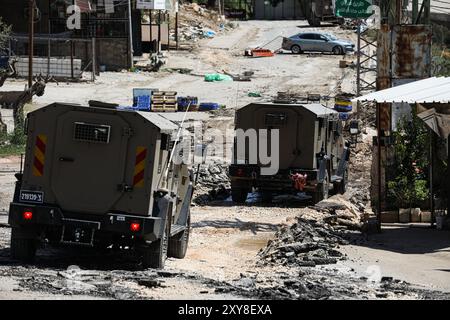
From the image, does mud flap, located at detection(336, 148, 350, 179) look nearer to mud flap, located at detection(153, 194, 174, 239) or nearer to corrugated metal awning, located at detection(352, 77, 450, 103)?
corrugated metal awning, located at detection(352, 77, 450, 103)

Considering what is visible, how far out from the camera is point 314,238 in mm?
17797

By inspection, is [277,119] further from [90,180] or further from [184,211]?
[90,180]

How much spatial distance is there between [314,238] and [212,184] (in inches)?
429

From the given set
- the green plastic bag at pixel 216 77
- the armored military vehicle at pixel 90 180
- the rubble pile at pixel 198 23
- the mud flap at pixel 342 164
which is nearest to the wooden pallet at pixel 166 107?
the green plastic bag at pixel 216 77

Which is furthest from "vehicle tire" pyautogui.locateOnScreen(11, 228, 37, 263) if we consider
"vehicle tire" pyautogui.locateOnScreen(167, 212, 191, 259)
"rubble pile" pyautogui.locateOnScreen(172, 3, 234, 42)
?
"rubble pile" pyautogui.locateOnScreen(172, 3, 234, 42)

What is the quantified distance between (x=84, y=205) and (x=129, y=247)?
1.00m

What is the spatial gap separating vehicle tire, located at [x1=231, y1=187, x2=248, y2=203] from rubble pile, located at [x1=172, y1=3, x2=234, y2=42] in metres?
42.1

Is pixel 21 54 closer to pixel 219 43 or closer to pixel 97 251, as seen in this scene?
pixel 219 43

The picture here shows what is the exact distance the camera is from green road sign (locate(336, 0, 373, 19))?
1467 inches

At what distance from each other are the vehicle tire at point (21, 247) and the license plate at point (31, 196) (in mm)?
420

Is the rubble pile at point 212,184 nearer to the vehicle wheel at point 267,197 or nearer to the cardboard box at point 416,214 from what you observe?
the vehicle wheel at point 267,197

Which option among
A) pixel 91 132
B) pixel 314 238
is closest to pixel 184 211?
pixel 314 238

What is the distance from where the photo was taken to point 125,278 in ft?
43.8

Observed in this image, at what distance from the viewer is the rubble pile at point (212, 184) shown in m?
26.9
